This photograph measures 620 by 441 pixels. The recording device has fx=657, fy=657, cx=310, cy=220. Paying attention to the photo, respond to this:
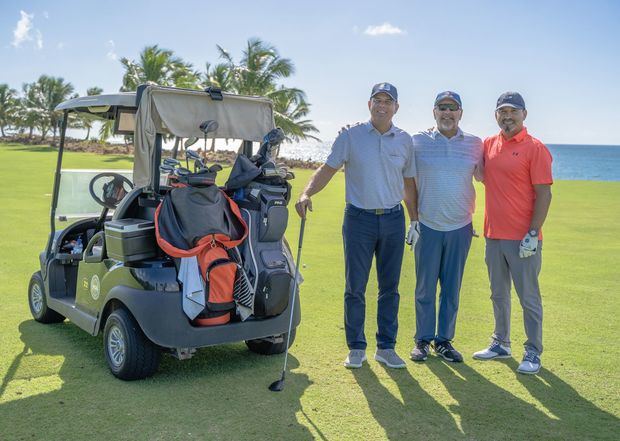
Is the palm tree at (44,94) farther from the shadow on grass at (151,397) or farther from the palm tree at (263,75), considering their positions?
the shadow on grass at (151,397)

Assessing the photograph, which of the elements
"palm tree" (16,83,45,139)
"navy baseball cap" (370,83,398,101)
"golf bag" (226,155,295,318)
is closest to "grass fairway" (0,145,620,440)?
"golf bag" (226,155,295,318)

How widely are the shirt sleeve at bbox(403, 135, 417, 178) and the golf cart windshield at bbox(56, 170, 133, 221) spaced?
2523mm

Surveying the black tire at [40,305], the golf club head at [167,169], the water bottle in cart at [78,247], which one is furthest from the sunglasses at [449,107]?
the black tire at [40,305]

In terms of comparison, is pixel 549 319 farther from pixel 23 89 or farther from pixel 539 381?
pixel 23 89

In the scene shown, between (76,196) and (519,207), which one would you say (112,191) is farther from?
(519,207)

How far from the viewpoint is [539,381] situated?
14.9 ft

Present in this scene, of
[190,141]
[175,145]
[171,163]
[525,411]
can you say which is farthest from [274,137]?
[525,411]

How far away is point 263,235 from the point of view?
445 cm

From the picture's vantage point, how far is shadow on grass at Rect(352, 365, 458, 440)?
3.64 meters

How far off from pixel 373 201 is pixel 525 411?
1.75 metres

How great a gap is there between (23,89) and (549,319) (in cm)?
7458

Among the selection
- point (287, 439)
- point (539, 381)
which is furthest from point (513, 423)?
point (287, 439)

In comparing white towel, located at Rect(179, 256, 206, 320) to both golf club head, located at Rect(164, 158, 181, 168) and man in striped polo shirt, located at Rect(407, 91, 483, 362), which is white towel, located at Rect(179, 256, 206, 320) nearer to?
golf club head, located at Rect(164, 158, 181, 168)

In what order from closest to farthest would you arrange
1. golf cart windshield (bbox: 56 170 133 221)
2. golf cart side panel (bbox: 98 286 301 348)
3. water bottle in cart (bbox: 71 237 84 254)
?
golf cart side panel (bbox: 98 286 301 348) → water bottle in cart (bbox: 71 237 84 254) → golf cart windshield (bbox: 56 170 133 221)
